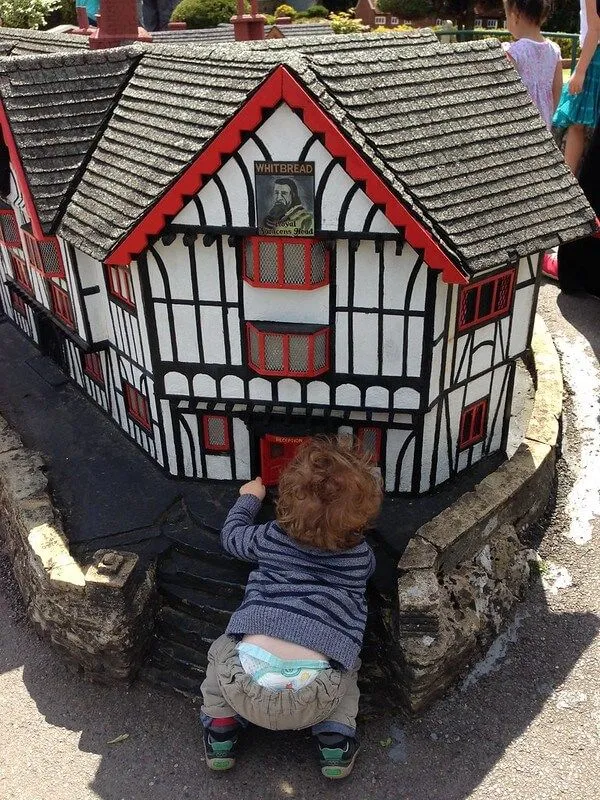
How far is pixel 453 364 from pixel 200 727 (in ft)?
14.9

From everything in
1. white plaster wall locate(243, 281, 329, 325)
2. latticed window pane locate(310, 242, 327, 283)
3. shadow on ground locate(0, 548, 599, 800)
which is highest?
latticed window pane locate(310, 242, 327, 283)

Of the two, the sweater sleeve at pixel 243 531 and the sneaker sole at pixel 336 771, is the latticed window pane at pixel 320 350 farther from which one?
the sneaker sole at pixel 336 771

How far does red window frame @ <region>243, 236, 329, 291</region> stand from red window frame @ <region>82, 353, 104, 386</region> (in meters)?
3.72

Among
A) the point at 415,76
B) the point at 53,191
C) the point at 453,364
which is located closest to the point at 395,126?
the point at 415,76

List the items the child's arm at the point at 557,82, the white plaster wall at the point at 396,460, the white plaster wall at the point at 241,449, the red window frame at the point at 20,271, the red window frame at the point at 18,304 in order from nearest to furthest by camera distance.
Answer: the white plaster wall at the point at 396,460 → the white plaster wall at the point at 241,449 → the child's arm at the point at 557,82 → the red window frame at the point at 20,271 → the red window frame at the point at 18,304

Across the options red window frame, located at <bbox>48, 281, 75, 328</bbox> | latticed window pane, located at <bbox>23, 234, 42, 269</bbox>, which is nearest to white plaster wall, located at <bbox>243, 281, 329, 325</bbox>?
red window frame, located at <bbox>48, 281, 75, 328</bbox>

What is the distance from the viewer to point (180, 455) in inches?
358

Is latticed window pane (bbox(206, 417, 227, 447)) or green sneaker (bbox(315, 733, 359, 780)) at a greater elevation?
latticed window pane (bbox(206, 417, 227, 447))

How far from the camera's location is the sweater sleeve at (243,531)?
666cm

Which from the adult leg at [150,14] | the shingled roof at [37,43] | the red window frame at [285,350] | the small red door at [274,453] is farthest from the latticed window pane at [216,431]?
the adult leg at [150,14]

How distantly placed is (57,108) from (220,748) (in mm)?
7416

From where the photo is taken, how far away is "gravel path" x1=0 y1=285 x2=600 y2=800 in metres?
6.70

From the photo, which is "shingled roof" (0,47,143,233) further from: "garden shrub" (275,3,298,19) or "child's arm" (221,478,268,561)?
"garden shrub" (275,3,298,19)

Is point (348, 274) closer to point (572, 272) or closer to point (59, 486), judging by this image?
point (59, 486)
